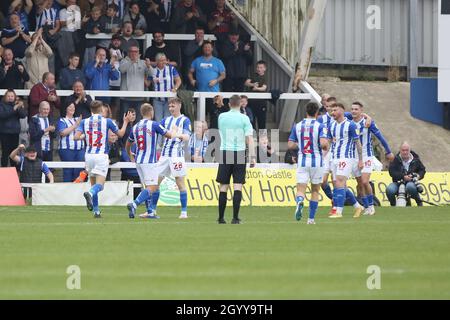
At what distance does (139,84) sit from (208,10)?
4.51m

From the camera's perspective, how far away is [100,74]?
105ft

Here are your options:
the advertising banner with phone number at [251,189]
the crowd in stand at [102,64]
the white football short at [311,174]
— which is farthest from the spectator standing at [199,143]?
the white football short at [311,174]

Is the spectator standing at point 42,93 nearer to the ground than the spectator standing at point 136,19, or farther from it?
nearer to the ground

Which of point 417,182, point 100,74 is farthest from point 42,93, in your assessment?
point 417,182

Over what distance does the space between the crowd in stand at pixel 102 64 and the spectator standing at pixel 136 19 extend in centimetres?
3

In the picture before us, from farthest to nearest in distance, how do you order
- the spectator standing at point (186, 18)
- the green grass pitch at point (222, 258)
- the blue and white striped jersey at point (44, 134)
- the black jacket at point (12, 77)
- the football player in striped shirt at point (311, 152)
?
the spectator standing at point (186, 18) < the black jacket at point (12, 77) < the blue and white striped jersey at point (44, 134) < the football player in striped shirt at point (311, 152) < the green grass pitch at point (222, 258)

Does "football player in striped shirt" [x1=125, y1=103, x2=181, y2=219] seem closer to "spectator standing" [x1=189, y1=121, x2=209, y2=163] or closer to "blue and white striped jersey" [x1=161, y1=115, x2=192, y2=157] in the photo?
"blue and white striped jersey" [x1=161, y1=115, x2=192, y2=157]

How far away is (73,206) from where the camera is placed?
27.7 m

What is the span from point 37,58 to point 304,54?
7084 mm

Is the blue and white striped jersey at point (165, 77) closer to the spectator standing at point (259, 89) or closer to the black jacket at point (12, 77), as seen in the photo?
the spectator standing at point (259, 89)

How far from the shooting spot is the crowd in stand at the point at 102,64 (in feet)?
99.3

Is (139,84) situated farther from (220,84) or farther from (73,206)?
(73,206)

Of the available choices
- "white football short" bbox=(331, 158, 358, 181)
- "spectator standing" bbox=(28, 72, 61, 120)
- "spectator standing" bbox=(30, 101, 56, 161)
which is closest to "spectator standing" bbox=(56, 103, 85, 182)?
"spectator standing" bbox=(30, 101, 56, 161)
